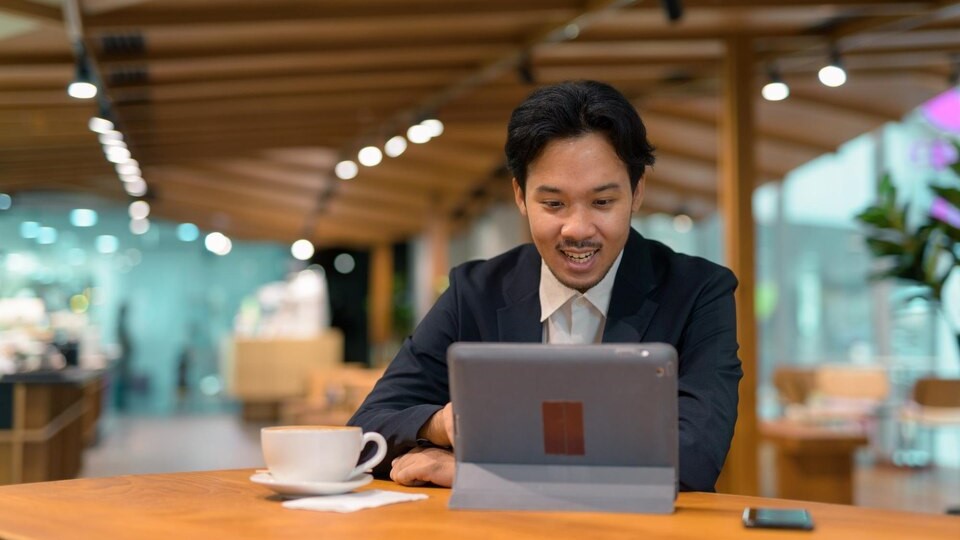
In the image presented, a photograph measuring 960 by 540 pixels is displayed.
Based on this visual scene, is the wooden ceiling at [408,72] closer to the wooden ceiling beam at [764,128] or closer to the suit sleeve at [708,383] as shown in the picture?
the wooden ceiling beam at [764,128]

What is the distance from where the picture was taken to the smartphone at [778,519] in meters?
1.44

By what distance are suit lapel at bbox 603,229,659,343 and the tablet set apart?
538 mm

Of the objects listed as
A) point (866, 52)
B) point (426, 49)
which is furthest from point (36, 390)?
point (866, 52)

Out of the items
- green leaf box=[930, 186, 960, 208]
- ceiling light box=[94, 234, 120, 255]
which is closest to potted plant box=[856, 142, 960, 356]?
green leaf box=[930, 186, 960, 208]

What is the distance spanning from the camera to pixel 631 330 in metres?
2.15

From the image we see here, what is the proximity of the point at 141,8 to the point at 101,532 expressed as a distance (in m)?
6.66

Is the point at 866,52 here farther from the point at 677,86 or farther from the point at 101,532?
the point at 101,532

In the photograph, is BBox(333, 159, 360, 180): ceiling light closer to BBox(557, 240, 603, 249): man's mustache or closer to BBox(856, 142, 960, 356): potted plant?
BBox(856, 142, 960, 356): potted plant

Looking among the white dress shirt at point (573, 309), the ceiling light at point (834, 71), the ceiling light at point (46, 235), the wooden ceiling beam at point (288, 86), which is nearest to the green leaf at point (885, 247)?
the ceiling light at point (834, 71)

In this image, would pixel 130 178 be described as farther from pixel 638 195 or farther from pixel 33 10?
pixel 638 195

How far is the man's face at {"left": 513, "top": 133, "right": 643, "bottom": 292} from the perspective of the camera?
2029 millimetres

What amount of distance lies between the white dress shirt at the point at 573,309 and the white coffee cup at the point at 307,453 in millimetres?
570

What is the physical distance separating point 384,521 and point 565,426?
0.28 metres

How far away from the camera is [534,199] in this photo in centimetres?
208
